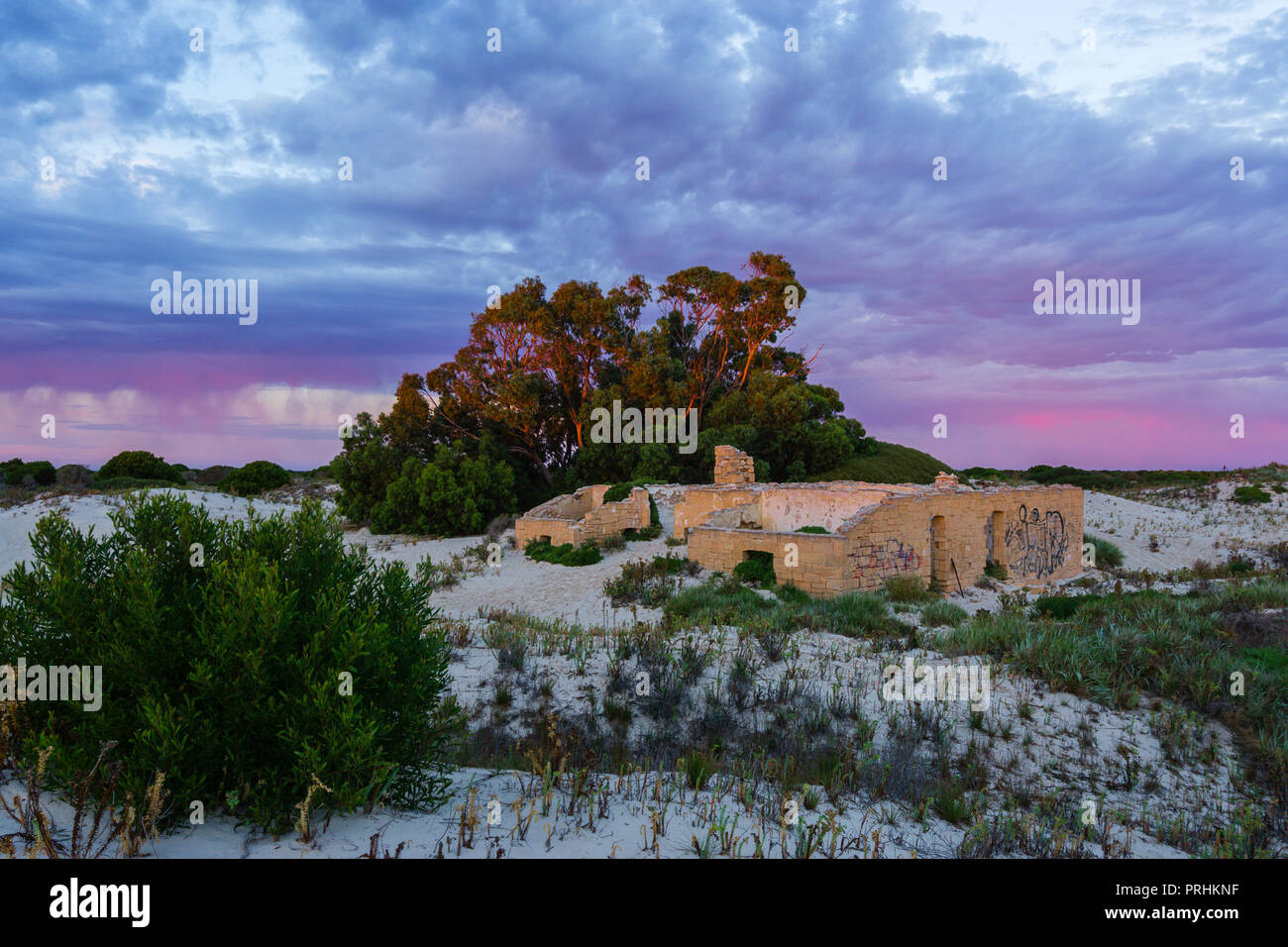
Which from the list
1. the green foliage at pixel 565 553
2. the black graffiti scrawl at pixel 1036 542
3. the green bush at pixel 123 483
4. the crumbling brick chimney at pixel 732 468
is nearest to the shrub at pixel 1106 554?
the black graffiti scrawl at pixel 1036 542

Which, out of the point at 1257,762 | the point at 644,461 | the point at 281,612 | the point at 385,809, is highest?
the point at 644,461

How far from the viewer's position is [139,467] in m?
40.2

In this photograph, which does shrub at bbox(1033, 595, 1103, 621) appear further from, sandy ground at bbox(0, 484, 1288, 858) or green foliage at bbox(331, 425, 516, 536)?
green foliage at bbox(331, 425, 516, 536)

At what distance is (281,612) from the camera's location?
11.4ft

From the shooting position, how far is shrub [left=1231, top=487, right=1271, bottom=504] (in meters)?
37.5

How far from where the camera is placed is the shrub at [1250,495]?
37547 millimetres

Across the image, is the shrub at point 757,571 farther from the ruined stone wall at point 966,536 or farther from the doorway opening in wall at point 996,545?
the doorway opening in wall at point 996,545

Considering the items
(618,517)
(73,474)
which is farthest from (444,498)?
(73,474)

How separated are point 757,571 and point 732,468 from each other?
8.91 m

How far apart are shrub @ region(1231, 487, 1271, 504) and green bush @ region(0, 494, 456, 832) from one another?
155 feet

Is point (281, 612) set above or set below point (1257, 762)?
above
